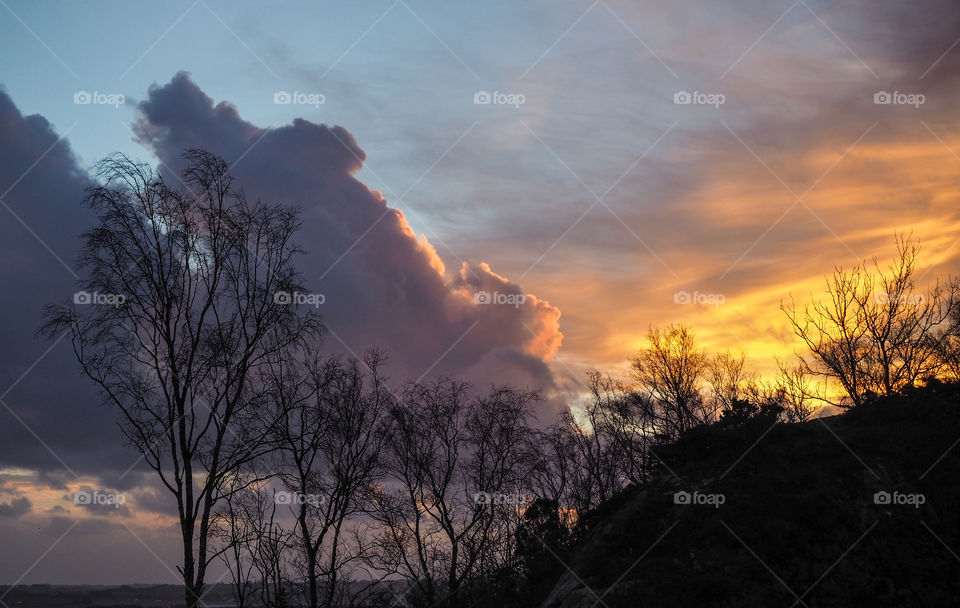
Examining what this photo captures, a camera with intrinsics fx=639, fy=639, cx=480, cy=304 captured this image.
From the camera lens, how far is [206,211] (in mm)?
22281

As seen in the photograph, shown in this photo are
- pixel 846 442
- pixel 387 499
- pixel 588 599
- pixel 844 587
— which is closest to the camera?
pixel 844 587

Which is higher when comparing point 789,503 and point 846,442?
point 846,442

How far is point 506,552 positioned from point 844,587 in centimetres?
2257

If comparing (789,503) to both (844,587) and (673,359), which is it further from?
(673,359)

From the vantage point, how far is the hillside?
54.2ft

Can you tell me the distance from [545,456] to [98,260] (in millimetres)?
31320

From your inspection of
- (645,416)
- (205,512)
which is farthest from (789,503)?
(645,416)

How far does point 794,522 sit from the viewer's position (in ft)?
60.1

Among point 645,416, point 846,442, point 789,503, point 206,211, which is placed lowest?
point 789,503

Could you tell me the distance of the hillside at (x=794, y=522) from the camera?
16516 mm

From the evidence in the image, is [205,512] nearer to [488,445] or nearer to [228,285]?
[228,285]

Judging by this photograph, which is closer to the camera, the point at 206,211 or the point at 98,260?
the point at 98,260

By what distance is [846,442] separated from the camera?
2175cm

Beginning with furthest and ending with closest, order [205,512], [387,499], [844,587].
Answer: [387,499] < [205,512] < [844,587]
